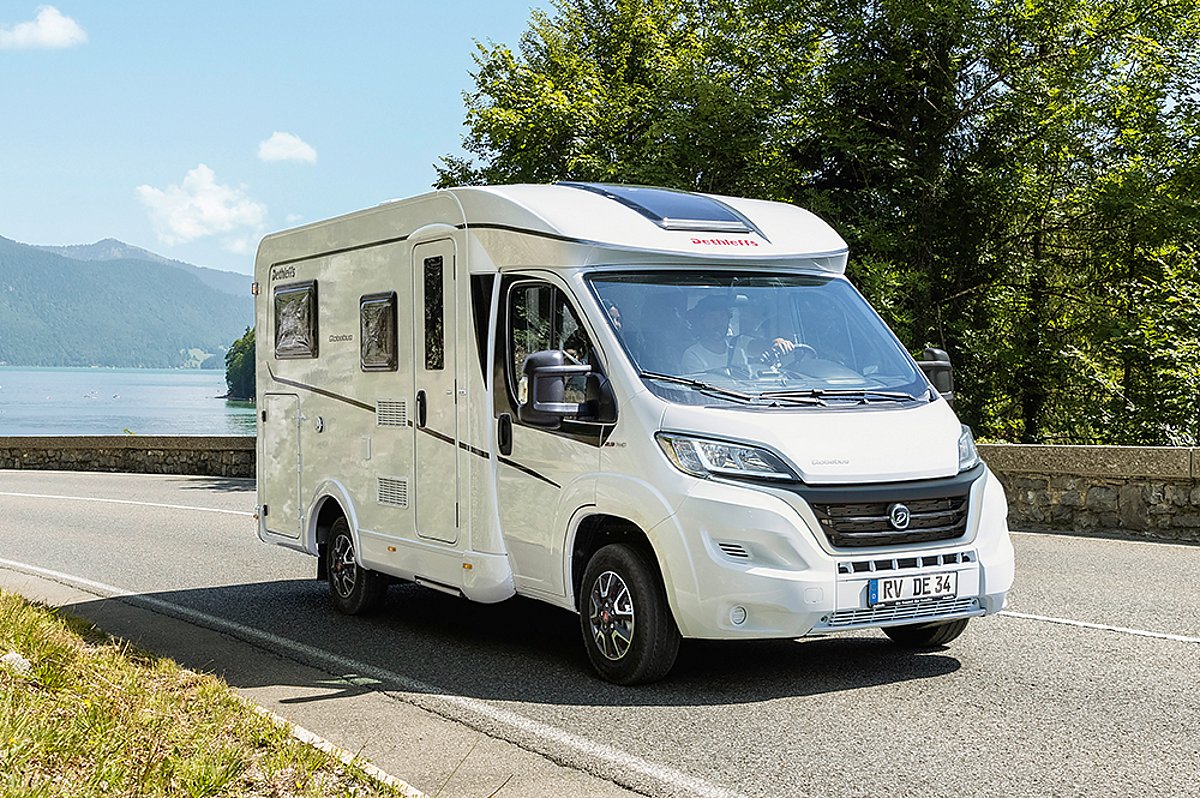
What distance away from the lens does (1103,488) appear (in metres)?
13.4

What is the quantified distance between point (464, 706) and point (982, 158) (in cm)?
1871

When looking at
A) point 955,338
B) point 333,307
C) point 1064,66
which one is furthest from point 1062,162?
point 333,307

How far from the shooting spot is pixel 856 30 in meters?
22.9

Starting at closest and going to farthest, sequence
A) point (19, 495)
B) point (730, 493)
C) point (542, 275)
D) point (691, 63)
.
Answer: point (730, 493) → point (542, 275) → point (19, 495) → point (691, 63)

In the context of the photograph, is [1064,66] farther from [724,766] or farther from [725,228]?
[724,766]

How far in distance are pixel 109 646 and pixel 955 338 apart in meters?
17.7

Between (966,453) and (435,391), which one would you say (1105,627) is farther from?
(435,391)

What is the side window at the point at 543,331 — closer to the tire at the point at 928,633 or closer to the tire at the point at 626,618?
the tire at the point at 626,618

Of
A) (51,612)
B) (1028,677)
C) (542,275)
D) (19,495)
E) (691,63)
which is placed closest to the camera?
(1028,677)

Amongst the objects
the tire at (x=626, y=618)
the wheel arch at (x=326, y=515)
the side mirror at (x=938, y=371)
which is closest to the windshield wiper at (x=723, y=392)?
the tire at (x=626, y=618)

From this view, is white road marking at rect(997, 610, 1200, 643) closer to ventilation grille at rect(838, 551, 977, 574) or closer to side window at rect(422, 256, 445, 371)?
ventilation grille at rect(838, 551, 977, 574)

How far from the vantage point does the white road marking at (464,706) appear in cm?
550

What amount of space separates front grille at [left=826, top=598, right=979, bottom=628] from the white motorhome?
11 mm

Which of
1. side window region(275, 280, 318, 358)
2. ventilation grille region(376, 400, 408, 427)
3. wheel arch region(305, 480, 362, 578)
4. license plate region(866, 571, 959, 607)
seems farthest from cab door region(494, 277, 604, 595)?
side window region(275, 280, 318, 358)
